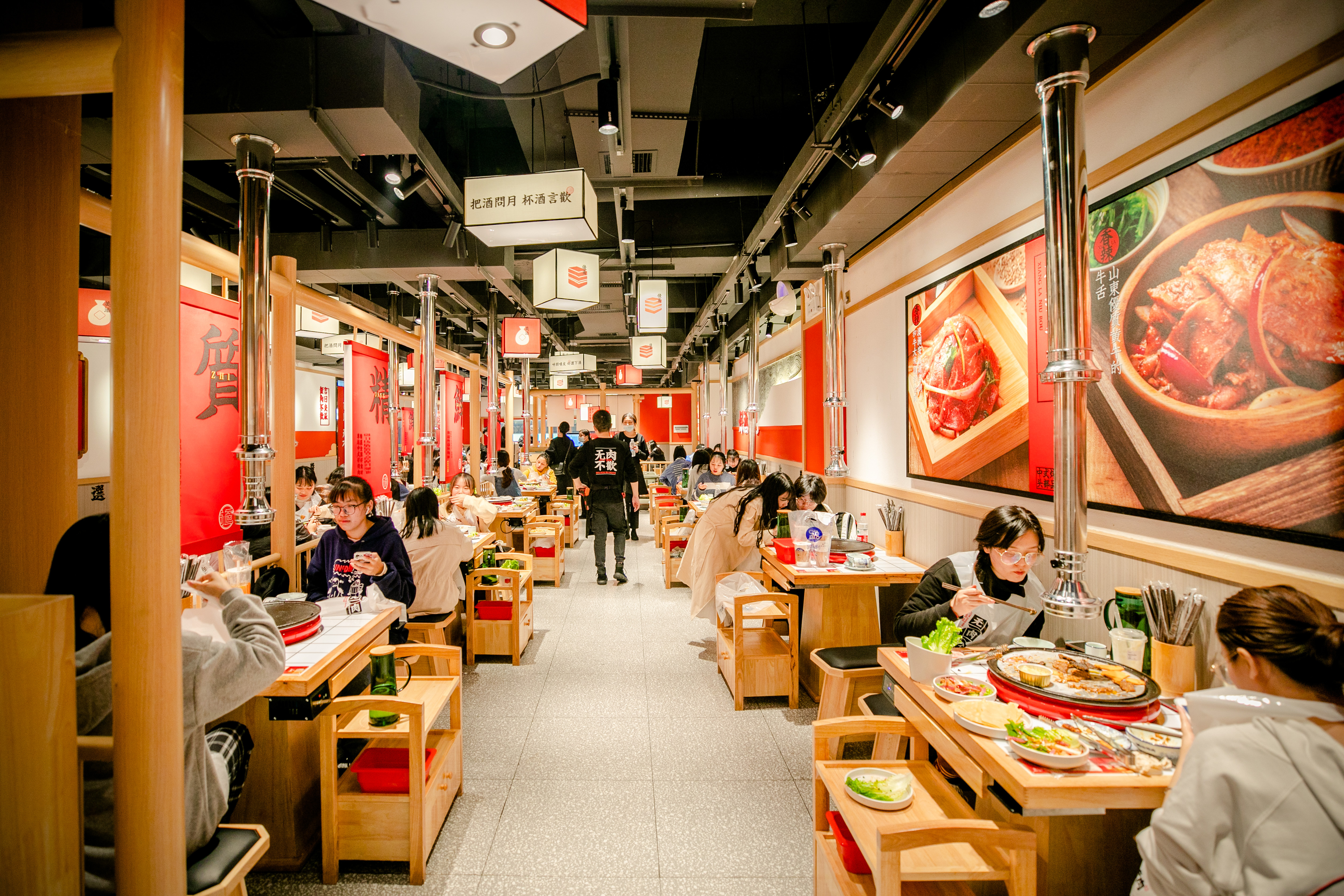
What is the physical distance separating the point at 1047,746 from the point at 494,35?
2.48 m

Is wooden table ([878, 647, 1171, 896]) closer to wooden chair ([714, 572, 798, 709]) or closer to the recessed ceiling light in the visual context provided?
wooden chair ([714, 572, 798, 709])

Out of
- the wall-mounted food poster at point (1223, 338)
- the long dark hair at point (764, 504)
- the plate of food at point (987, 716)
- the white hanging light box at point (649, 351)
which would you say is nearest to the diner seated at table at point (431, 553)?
the long dark hair at point (764, 504)

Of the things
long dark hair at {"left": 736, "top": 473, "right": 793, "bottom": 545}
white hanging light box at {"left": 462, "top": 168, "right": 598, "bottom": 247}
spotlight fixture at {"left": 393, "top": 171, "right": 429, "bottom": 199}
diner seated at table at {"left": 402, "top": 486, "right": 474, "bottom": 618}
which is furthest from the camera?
spotlight fixture at {"left": 393, "top": 171, "right": 429, "bottom": 199}

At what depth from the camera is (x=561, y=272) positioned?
5555 millimetres

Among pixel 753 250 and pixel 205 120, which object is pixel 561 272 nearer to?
pixel 753 250

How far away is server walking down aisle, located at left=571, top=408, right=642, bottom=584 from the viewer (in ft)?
21.9

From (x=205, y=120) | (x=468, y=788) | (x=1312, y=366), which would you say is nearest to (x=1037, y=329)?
(x=1312, y=366)

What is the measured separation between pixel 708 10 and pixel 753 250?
3.82m

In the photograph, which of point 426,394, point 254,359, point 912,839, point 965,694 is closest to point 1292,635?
point 965,694

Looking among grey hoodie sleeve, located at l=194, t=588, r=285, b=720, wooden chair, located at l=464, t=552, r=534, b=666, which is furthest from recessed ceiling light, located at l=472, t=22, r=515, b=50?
wooden chair, located at l=464, t=552, r=534, b=666

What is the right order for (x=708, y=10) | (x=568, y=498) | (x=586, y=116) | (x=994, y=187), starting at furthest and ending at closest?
1. (x=568, y=498)
2. (x=586, y=116)
3. (x=994, y=187)
4. (x=708, y=10)

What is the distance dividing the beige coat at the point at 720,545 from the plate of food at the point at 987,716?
2586mm

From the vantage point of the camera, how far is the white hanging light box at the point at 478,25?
164 cm

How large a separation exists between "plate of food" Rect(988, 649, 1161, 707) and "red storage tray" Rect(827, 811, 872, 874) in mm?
676
